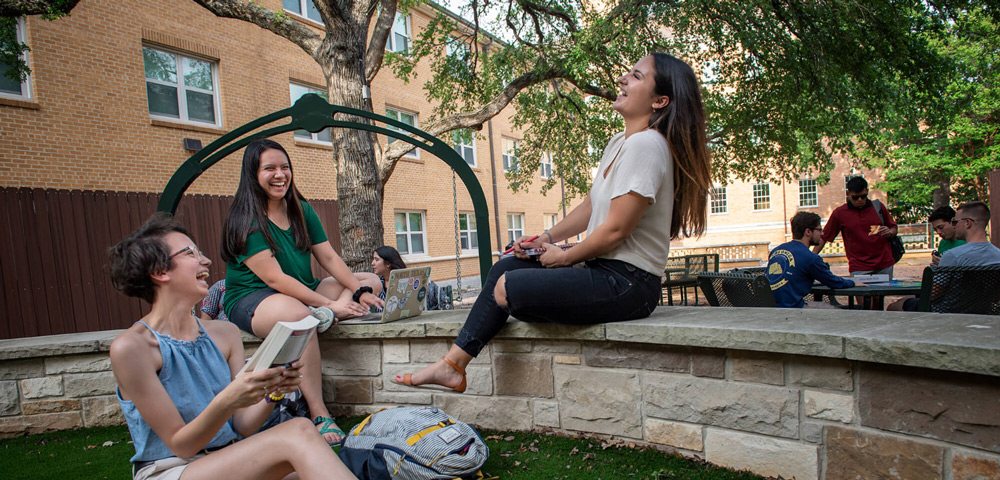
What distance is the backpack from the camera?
7.64 feet

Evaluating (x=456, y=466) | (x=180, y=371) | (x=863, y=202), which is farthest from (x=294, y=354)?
(x=863, y=202)

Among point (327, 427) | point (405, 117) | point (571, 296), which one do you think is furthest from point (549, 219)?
point (571, 296)

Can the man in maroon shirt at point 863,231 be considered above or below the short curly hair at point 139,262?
below

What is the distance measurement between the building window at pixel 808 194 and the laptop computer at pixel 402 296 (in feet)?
104

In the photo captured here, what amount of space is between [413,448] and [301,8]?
562 inches

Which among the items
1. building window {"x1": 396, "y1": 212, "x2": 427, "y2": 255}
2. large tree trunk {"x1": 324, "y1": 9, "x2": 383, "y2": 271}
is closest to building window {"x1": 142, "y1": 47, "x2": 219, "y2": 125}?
large tree trunk {"x1": 324, "y1": 9, "x2": 383, "y2": 271}

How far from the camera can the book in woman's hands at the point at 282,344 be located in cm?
158

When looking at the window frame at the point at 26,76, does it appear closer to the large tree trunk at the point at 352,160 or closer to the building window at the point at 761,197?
the large tree trunk at the point at 352,160

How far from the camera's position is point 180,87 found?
11.5 metres

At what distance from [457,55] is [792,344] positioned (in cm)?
1088

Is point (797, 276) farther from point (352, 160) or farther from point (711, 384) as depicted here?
point (352, 160)

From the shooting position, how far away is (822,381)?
2.09 metres

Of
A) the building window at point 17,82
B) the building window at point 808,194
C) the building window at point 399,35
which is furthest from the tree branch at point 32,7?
the building window at point 808,194

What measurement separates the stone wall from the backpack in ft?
1.89
